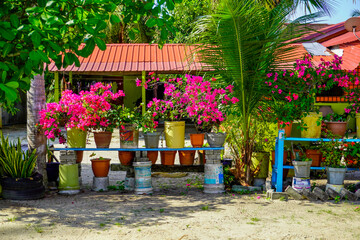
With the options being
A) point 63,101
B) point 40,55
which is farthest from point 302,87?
point 40,55

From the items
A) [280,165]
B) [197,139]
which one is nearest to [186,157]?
[197,139]

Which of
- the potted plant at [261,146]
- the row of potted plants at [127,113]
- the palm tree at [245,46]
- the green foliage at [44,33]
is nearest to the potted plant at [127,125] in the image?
the row of potted plants at [127,113]

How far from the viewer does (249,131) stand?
6.07 m

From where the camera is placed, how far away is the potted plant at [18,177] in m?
5.29

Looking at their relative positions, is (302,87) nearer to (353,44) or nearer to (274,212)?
(274,212)

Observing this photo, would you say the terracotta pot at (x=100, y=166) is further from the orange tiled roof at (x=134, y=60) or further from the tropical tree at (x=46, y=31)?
the orange tiled roof at (x=134, y=60)

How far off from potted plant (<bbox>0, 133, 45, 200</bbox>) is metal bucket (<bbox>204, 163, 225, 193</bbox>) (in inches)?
89.2

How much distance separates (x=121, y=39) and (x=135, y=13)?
17.0m

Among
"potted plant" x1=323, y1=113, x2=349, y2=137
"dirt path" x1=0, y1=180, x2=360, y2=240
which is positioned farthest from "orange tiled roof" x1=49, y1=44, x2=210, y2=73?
"dirt path" x1=0, y1=180, x2=360, y2=240

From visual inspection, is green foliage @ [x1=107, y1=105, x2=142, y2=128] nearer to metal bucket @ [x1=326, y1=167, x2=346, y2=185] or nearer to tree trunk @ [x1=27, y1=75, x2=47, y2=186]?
tree trunk @ [x1=27, y1=75, x2=47, y2=186]

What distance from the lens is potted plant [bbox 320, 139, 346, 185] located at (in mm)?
5551

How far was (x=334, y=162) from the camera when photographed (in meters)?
5.75

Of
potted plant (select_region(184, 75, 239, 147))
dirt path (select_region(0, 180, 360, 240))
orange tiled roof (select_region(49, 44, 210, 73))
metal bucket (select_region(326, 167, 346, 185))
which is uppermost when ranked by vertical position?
orange tiled roof (select_region(49, 44, 210, 73))

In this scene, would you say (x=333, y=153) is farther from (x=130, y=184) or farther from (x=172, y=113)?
(x=130, y=184)
